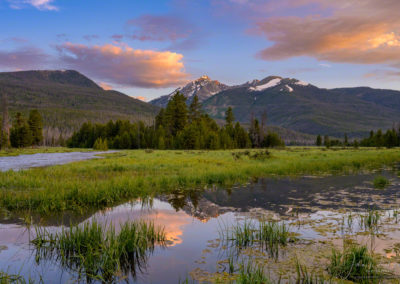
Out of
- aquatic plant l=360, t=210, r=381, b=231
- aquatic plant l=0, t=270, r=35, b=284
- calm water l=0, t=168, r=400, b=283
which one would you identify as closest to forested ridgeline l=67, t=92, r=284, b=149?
calm water l=0, t=168, r=400, b=283

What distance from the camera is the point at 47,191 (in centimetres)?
1312

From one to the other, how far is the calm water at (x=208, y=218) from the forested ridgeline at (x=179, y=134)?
55.7 m

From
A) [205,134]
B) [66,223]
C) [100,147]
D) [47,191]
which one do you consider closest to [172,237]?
[66,223]

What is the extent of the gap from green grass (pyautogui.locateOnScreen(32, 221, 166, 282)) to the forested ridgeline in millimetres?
63641

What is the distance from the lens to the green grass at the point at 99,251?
631cm

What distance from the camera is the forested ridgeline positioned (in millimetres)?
73356

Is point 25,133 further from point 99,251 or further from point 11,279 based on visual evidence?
point 11,279

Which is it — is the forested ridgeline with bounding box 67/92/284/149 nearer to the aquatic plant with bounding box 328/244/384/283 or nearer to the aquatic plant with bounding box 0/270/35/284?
the aquatic plant with bounding box 328/244/384/283

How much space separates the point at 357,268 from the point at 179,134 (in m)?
71.3

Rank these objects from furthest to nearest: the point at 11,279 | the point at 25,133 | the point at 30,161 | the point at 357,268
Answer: the point at 25,133 → the point at 30,161 → the point at 357,268 → the point at 11,279

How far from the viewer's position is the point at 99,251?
23.3 ft

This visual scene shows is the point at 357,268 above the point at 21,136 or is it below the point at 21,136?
below

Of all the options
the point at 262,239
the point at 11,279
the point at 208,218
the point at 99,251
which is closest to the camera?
the point at 11,279

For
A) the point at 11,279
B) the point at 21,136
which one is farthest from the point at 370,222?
the point at 21,136
